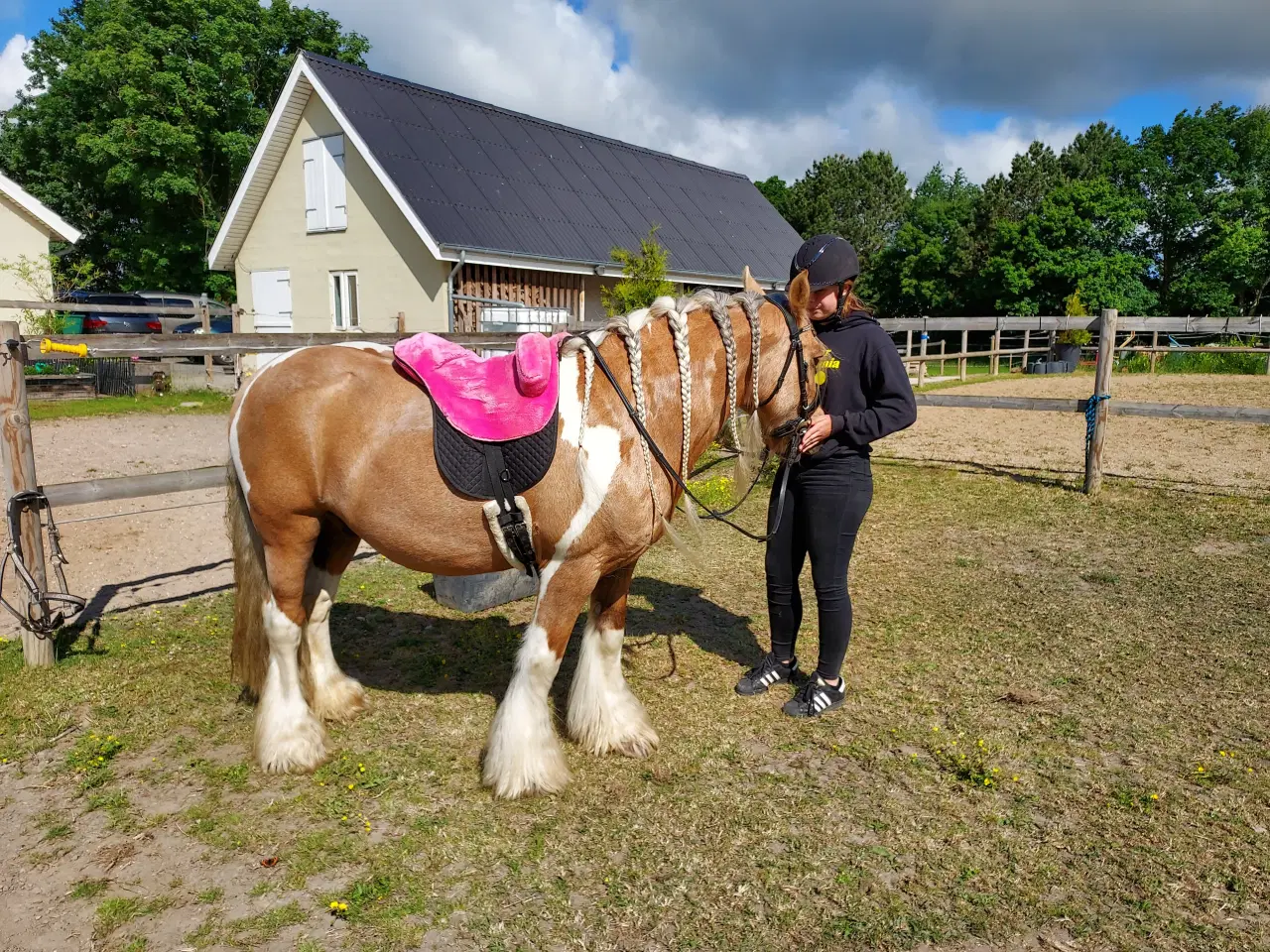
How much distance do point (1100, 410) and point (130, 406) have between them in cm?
1416

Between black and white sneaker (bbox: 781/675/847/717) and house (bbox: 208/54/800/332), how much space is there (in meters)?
11.3

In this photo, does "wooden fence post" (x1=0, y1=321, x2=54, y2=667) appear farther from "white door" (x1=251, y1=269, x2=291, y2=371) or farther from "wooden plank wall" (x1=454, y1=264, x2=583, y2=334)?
"white door" (x1=251, y1=269, x2=291, y2=371)

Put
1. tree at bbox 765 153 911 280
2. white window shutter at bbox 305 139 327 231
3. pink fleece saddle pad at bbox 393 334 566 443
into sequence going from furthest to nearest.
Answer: tree at bbox 765 153 911 280
white window shutter at bbox 305 139 327 231
pink fleece saddle pad at bbox 393 334 566 443

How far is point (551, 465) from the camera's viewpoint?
2865 millimetres

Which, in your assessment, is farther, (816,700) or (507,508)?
(816,700)

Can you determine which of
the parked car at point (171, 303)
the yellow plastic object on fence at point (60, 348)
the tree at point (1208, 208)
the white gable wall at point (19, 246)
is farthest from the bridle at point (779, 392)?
the tree at point (1208, 208)

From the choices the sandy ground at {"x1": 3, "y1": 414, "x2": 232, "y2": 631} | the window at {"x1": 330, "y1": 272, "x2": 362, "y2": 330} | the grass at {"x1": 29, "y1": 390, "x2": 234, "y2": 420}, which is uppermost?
the window at {"x1": 330, "y1": 272, "x2": 362, "y2": 330}

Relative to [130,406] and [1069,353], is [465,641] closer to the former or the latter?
[130,406]

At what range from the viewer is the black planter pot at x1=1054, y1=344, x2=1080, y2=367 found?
73.1ft

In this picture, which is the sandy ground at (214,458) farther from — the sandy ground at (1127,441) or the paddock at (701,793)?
the paddock at (701,793)

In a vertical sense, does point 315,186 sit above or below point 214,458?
above

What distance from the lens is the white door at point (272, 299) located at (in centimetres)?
1764

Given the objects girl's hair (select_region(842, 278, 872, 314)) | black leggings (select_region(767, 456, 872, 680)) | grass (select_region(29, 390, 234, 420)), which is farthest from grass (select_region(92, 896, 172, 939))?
grass (select_region(29, 390, 234, 420))

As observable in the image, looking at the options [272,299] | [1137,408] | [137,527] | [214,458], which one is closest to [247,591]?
[137,527]
